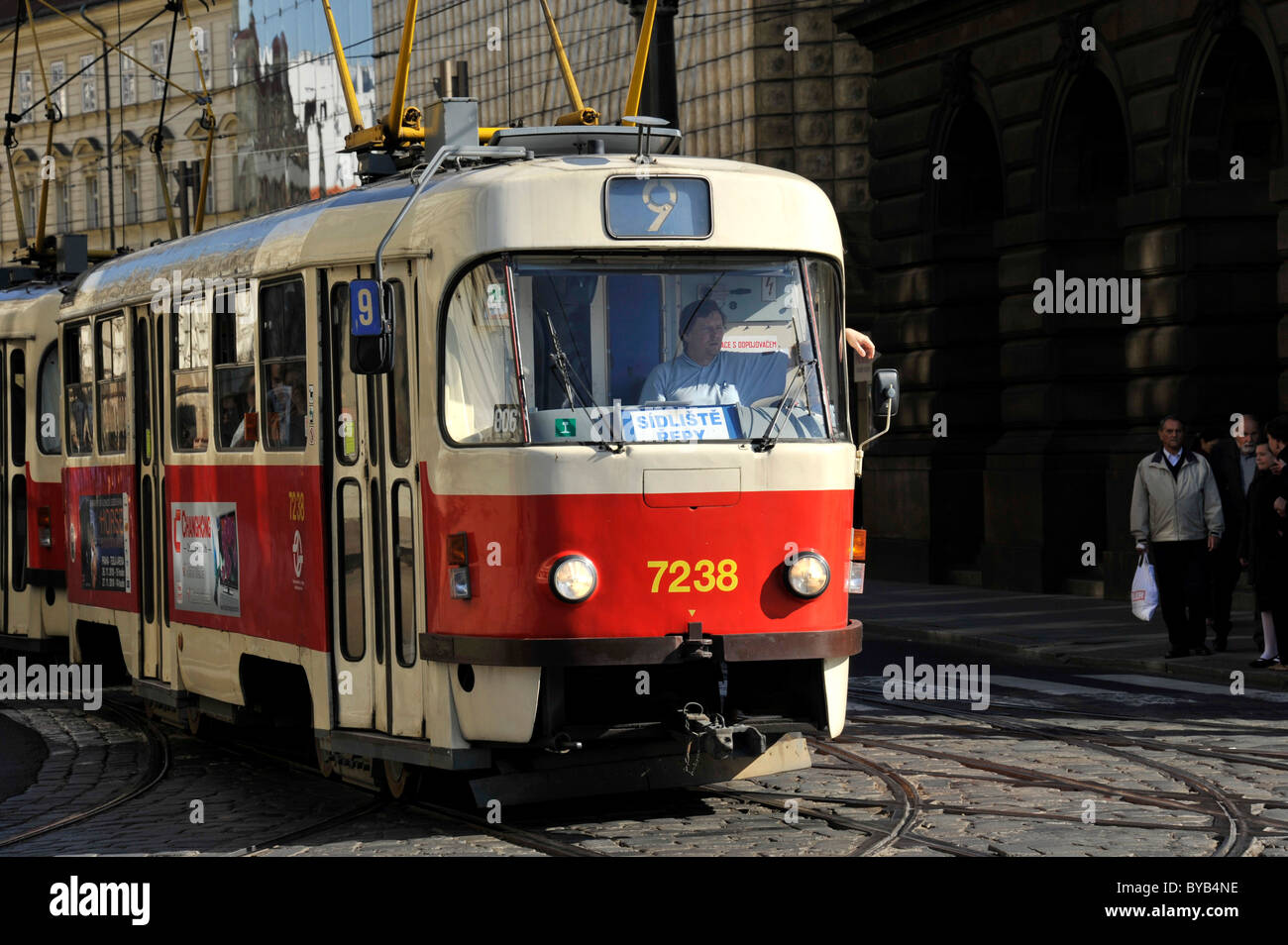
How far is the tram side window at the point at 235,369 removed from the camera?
11.2 m

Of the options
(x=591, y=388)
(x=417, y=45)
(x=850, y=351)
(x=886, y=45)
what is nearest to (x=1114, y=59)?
(x=886, y=45)

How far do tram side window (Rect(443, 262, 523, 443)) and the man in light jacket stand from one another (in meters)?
8.00

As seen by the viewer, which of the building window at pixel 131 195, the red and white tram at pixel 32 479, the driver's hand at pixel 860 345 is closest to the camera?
the driver's hand at pixel 860 345

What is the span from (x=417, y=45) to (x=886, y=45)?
28.6 meters

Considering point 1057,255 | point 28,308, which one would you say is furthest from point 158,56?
point 28,308

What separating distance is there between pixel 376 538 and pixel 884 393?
8.00 feet

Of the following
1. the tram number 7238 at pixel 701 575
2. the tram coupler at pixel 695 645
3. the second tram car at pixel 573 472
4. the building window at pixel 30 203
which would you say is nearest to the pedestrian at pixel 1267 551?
the second tram car at pixel 573 472

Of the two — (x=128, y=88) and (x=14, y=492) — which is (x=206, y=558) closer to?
(x=14, y=492)

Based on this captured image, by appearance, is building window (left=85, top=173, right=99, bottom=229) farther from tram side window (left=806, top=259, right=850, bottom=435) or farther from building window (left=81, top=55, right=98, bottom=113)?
tram side window (left=806, top=259, right=850, bottom=435)

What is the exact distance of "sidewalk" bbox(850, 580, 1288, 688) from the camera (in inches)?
631

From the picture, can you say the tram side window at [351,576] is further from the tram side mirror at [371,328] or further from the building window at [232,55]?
the building window at [232,55]

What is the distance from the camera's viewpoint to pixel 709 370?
31.0 feet

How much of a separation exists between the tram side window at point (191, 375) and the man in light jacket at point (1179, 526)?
7300 millimetres

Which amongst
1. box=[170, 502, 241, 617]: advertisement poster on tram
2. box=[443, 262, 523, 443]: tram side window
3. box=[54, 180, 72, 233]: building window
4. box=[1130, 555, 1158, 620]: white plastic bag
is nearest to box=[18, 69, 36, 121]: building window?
box=[54, 180, 72, 233]: building window
